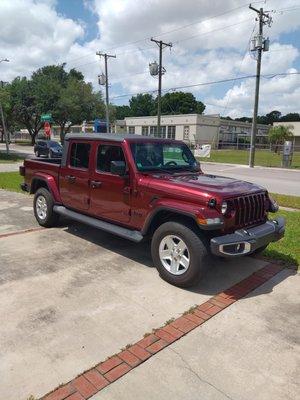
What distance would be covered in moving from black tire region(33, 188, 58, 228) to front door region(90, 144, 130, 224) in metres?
1.34

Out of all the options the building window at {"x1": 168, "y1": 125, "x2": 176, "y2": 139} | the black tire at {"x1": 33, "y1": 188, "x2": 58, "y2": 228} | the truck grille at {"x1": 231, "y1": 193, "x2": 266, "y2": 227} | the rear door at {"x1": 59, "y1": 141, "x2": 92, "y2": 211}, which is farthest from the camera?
the building window at {"x1": 168, "y1": 125, "x2": 176, "y2": 139}

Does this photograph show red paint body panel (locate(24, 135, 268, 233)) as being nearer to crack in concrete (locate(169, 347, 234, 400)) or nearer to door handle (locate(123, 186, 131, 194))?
door handle (locate(123, 186, 131, 194))

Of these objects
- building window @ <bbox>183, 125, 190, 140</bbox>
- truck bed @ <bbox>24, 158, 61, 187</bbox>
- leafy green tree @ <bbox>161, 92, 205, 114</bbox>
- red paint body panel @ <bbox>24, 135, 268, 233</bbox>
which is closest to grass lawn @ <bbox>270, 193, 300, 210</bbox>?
red paint body panel @ <bbox>24, 135, 268, 233</bbox>

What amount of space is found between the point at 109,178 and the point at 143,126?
66058 millimetres

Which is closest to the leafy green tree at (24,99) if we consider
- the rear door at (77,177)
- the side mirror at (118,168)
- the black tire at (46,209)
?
the black tire at (46,209)

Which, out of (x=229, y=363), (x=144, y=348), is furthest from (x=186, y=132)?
(x=229, y=363)

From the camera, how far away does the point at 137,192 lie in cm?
524

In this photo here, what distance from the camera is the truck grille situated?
15.5 ft

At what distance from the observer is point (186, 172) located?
5.88 metres

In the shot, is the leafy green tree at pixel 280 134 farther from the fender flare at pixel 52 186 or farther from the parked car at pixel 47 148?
the fender flare at pixel 52 186

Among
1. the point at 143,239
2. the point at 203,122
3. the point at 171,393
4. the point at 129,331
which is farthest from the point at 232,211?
the point at 203,122

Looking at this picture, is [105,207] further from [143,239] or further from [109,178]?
[143,239]

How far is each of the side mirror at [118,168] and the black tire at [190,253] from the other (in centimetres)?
100

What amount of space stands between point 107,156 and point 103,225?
1.04 metres
